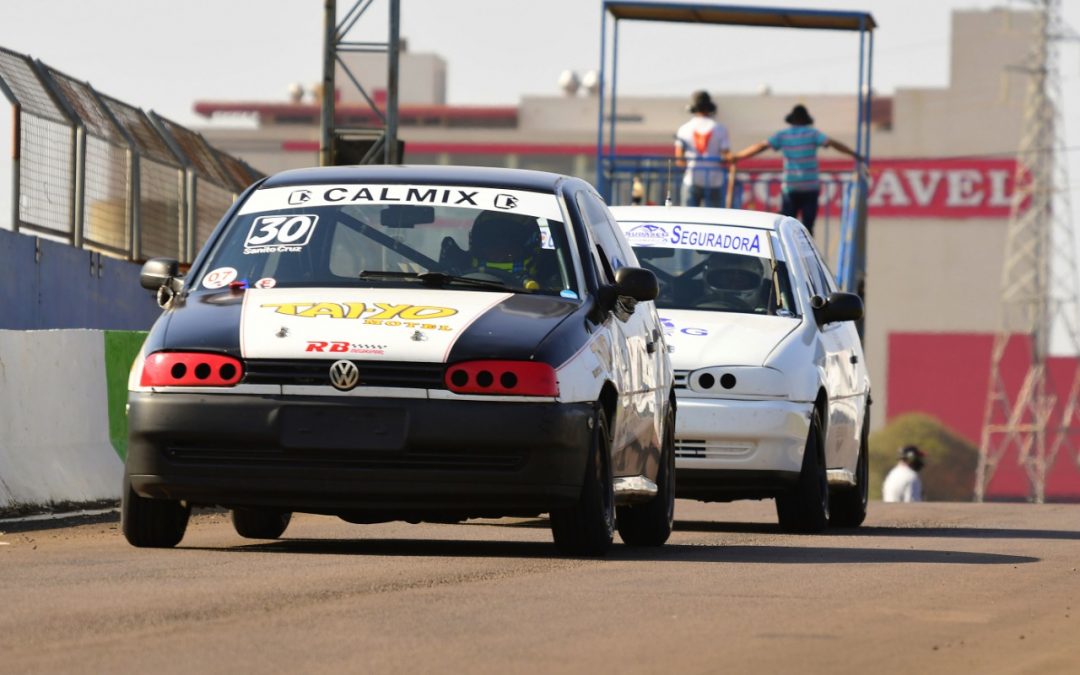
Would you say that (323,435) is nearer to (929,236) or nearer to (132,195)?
(132,195)

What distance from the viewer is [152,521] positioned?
422 inches

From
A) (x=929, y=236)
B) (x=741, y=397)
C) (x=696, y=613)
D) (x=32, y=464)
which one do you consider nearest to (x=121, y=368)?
(x=32, y=464)

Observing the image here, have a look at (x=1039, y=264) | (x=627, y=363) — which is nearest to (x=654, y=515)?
(x=627, y=363)

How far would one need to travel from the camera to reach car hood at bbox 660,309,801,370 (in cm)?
1399

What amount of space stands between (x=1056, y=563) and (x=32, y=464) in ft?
18.0

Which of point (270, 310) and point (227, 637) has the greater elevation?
point (270, 310)

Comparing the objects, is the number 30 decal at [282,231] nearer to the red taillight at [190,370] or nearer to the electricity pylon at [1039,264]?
the red taillight at [190,370]

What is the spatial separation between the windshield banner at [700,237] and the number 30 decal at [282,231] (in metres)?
4.19

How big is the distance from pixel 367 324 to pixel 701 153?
15.0 metres

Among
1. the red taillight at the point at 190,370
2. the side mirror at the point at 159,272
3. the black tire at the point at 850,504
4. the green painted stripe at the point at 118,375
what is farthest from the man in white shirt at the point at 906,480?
the red taillight at the point at 190,370

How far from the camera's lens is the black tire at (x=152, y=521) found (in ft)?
34.8

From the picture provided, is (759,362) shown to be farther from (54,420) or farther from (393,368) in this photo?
(393,368)

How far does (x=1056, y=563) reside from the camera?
1169cm

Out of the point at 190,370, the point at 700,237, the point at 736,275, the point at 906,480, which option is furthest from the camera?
the point at 906,480
